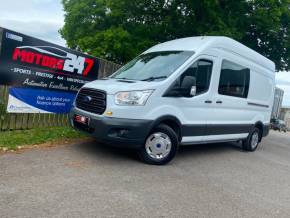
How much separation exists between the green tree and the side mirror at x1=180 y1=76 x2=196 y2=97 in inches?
377

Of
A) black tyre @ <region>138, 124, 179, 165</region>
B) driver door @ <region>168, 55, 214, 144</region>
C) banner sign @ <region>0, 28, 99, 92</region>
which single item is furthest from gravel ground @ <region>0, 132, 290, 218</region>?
banner sign @ <region>0, 28, 99, 92</region>

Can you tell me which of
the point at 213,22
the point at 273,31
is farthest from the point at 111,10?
the point at 273,31

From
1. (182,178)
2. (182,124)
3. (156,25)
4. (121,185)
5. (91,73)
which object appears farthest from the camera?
(156,25)

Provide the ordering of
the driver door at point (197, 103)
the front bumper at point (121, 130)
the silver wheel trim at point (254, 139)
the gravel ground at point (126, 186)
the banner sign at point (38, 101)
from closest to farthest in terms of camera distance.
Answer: the gravel ground at point (126, 186) → the front bumper at point (121, 130) → the driver door at point (197, 103) → the banner sign at point (38, 101) → the silver wheel trim at point (254, 139)

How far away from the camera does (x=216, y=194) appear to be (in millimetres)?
5188

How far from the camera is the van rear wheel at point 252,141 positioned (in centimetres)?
954

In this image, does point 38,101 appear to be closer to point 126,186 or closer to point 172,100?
point 172,100

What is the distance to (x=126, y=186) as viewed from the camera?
4973 millimetres

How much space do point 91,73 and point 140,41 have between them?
26.9 feet

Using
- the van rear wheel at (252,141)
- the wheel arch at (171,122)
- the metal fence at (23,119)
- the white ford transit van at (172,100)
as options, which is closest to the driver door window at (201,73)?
the white ford transit van at (172,100)

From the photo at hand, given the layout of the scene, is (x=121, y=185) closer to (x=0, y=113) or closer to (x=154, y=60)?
(x=154, y=60)

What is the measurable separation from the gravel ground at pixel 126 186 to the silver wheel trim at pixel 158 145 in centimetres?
26

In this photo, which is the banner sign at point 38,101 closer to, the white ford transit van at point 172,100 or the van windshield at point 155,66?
the white ford transit van at point 172,100

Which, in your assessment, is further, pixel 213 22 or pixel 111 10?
pixel 111 10
